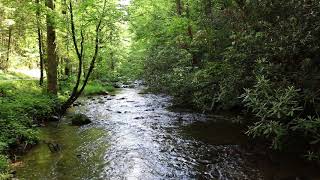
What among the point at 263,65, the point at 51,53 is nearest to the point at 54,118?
the point at 51,53

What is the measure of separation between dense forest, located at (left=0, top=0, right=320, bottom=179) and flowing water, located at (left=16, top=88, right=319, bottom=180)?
2.24 feet

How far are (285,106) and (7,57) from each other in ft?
90.7

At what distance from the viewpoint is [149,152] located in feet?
34.5

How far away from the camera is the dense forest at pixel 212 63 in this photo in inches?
315

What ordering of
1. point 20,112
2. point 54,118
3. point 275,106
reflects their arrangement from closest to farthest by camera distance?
1. point 275,106
2. point 20,112
3. point 54,118

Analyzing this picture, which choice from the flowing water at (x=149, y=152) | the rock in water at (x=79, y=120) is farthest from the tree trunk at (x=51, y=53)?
the rock in water at (x=79, y=120)

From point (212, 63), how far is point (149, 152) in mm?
6158

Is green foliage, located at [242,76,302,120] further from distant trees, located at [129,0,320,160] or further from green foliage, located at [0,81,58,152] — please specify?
green foliage, located at [0,81,58,152]

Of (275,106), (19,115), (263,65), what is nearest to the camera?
(275,106)

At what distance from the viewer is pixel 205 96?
14.7m

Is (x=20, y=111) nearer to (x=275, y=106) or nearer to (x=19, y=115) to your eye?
(x=19, y=115)

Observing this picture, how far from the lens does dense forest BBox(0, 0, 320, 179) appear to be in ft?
26.3

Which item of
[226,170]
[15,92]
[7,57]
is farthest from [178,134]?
[7,57]

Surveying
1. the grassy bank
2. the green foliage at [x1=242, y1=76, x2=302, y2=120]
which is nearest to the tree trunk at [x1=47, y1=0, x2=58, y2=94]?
the grassy bank
